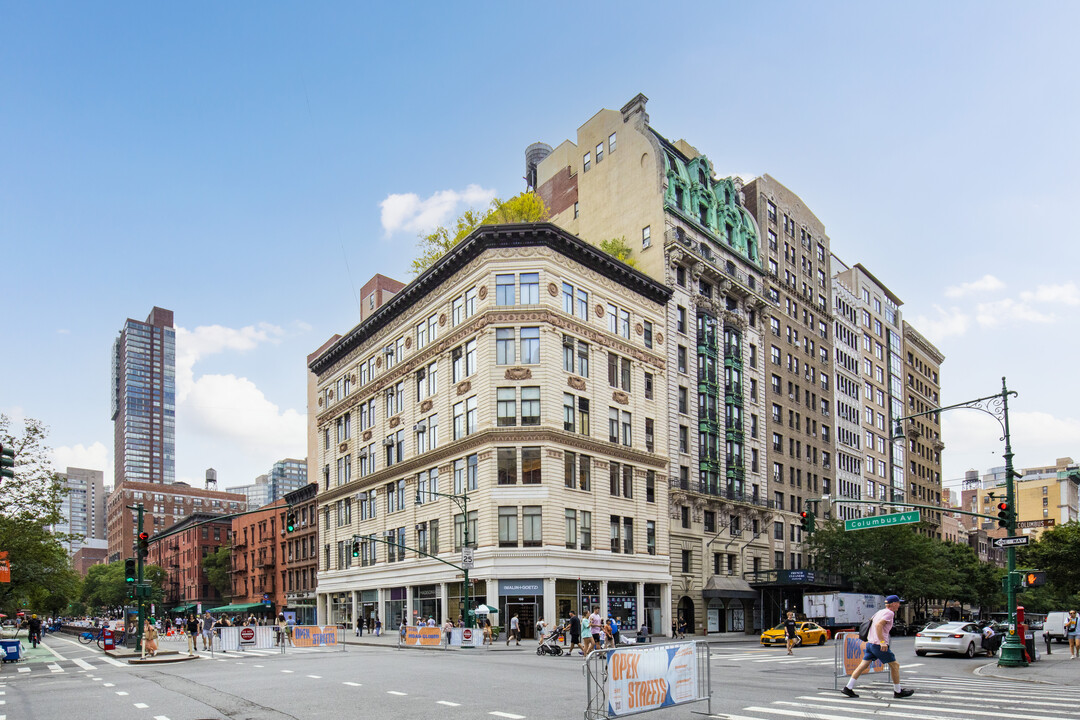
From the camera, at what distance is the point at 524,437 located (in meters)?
49.0

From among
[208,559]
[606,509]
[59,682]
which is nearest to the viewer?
[59,682]

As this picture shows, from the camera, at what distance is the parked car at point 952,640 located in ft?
105

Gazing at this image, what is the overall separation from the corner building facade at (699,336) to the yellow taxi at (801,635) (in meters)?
12.6

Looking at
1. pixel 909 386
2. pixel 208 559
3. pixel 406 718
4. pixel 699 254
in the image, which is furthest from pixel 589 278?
pixel 208 559

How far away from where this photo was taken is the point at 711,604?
61562 millimetres

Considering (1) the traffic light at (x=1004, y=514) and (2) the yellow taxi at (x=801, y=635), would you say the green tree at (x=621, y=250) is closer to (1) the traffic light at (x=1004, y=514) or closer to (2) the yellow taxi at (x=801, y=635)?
(2) the yellow taxi at (x=801, y=635)

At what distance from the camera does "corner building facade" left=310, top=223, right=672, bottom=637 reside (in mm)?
48812

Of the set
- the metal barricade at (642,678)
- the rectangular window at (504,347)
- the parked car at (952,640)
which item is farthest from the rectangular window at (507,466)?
the metal barricade at (642,678)

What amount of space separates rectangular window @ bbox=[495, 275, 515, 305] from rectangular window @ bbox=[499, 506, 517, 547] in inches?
472

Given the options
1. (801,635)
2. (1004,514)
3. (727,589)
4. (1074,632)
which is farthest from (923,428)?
(1004,514)

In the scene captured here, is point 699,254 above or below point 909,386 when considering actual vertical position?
above

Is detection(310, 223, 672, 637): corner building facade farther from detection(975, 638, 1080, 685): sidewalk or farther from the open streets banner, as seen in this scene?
the open streets banner

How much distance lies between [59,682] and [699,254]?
50006 millimetres

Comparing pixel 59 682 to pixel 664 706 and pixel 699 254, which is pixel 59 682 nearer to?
pixel 664 706
